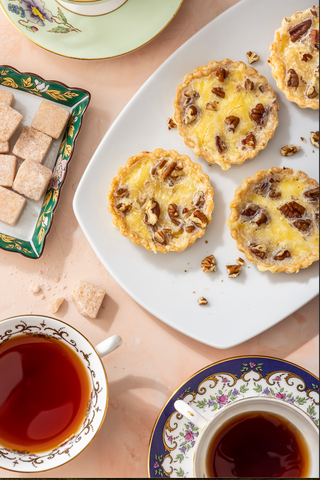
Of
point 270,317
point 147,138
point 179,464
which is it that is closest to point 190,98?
point 147,138

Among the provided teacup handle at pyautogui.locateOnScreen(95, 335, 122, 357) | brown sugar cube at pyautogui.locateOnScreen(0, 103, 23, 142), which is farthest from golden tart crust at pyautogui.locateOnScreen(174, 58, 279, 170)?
teacup handle at pyautogui.locateOnScreen(95, 335, 122, 357)

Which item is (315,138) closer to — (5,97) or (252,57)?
(252,57)

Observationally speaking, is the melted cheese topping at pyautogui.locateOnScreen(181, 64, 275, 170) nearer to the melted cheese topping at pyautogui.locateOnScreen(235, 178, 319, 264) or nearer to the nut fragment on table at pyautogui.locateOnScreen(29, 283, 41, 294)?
the melted cheese topping at pyautogui.locateOnScreen(235, 178, 319, 264)

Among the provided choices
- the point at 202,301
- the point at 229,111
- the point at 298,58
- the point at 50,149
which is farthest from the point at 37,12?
the point at 202,301

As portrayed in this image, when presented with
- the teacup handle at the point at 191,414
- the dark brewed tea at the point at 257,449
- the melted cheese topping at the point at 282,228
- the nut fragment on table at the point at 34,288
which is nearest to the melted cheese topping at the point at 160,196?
the melted cheese topping at the point at 282,228

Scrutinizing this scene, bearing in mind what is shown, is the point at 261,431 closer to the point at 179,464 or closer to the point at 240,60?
the point at 179,464

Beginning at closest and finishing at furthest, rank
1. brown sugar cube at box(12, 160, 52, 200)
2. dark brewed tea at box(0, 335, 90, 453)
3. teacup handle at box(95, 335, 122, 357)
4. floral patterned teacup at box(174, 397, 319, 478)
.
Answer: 1. floral patterned teacup at box(174, 397, 319, 478)
2. teacup handle at box(95, 335, 122, 357)
3. dark brewed tea at box(0, 335, 90, 453)
4. brown sugar cube at box(12, 160, 52, 200)

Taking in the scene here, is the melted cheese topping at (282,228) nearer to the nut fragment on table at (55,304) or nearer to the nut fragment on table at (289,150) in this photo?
the nut fragment on table at (289,150)
